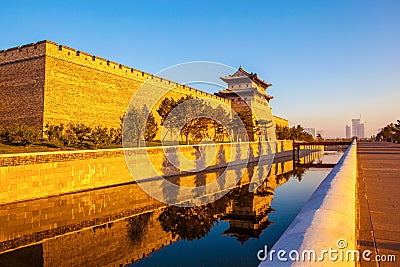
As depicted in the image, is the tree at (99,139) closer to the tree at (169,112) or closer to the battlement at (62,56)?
the battlement at (62,56)

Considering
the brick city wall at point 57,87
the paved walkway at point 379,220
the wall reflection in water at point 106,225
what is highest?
the brick city wall at point 57,87

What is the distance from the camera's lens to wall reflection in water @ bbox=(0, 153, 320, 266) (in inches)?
242

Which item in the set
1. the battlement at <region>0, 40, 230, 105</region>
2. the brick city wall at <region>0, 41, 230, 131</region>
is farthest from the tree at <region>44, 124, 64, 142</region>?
the battlement at <region>0, 40, 230, 105</region>

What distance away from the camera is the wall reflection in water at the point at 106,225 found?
615 cm

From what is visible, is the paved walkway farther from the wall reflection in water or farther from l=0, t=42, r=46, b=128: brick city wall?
l=0, t=42, r=46, b=128: brick city wall

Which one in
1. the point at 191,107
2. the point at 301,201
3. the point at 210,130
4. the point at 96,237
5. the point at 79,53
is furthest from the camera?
the point at 210,130

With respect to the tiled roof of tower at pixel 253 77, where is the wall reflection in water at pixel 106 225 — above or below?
below

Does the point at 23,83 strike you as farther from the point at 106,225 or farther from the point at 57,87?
the point at 106,225

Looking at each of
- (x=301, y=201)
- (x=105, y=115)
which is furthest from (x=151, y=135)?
(x=301, y=201)

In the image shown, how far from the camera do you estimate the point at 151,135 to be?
19.7 m

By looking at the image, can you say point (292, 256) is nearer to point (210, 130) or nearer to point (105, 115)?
point (105, 115)

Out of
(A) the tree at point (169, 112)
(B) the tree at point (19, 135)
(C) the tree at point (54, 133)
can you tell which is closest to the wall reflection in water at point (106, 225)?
(B) the tree at point (19, 135)

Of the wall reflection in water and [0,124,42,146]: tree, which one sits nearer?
the wall reflection in water

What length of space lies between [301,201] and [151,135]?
1106cm
